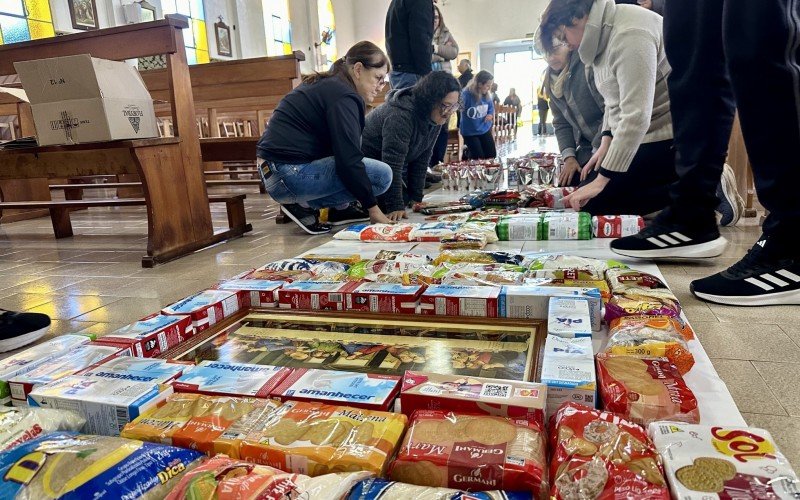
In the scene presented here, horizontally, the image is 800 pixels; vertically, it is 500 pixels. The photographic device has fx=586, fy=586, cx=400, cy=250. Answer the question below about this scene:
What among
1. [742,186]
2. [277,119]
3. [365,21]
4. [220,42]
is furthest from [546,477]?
[365,21]

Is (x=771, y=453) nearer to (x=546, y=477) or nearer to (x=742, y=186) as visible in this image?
(x=546, y=477)

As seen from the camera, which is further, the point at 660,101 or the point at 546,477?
the point at 660,101

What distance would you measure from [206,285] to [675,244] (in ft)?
4.84

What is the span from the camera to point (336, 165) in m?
2.62

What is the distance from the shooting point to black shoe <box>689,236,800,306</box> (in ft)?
4.46

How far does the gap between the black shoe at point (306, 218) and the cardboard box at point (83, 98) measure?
2.48 feet

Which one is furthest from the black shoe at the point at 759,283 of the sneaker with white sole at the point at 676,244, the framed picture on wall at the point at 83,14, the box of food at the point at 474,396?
the framed picture on wall at the point at 83,14

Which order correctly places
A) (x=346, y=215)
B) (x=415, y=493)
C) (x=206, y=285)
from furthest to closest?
(x=346, y=215), (x=206, y=285), (x=415, y=493)

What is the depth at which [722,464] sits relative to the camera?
25.2 inches

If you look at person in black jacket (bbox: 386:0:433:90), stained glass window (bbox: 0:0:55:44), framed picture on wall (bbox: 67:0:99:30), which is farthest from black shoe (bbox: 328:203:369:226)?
framed picture on wall (bbox: 67:0:99:30)

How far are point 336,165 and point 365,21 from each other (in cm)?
1524

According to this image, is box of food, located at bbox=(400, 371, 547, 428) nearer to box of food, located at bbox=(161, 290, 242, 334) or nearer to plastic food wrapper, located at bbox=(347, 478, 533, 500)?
plastic food wrapper, located at bbox=(347, 478, 533, 500)

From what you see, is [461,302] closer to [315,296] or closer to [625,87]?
[315,296]

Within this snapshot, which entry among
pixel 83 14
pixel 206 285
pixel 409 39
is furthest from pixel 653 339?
pixel 83 14
